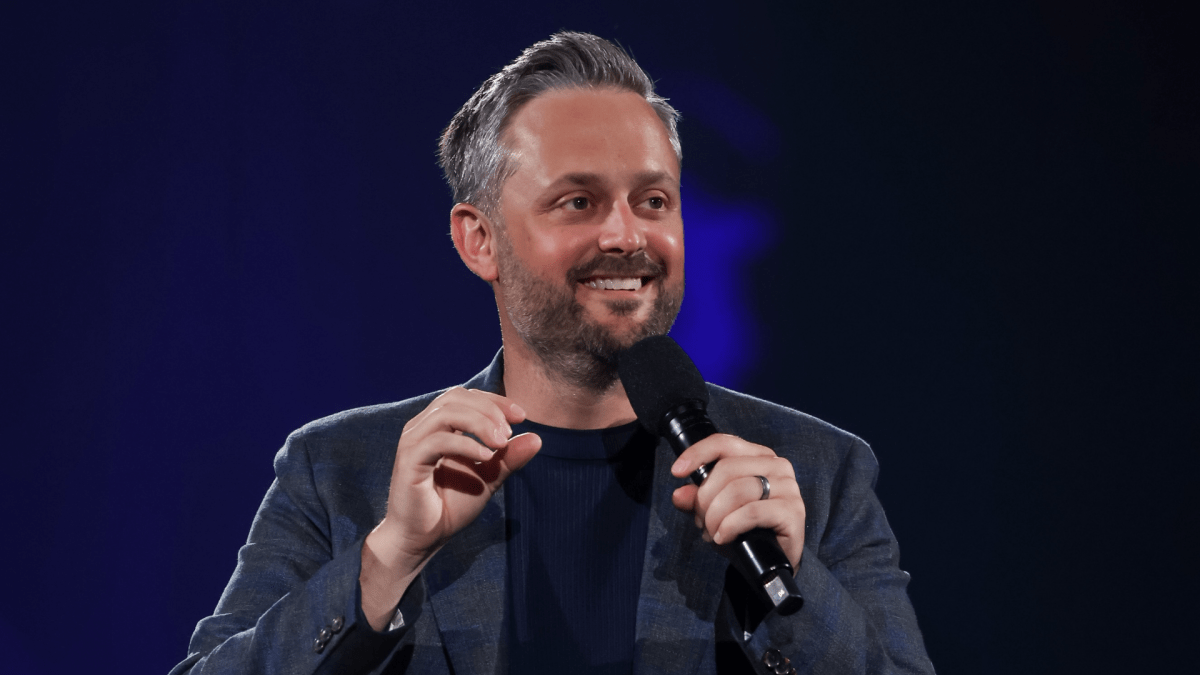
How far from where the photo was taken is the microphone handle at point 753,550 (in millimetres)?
1037

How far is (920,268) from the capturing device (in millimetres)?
2520

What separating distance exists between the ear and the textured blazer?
20 cm

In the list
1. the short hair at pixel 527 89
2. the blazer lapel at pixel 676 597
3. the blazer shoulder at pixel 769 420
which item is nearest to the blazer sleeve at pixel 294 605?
the blazer lapel at pixel 676 597

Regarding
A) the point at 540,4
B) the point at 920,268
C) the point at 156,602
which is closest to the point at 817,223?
the point at 920,268

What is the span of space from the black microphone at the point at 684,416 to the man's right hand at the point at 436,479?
7.3 inches

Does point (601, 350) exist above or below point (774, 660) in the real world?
above

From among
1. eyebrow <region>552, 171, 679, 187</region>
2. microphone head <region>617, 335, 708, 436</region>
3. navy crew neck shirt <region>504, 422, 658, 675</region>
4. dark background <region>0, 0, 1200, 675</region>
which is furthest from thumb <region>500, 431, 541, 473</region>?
dark background <region>0, 0, 1200, 675</region>

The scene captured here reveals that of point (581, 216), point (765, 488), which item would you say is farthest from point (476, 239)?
point (765, 488)

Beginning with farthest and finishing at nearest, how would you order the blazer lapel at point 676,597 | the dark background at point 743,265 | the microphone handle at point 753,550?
the dark background at point 743,265
the blazer lapel at point 676,597
the microphone handle at point 753,550

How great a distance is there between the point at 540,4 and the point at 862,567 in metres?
1.65

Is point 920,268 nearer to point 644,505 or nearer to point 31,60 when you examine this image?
point 644,505

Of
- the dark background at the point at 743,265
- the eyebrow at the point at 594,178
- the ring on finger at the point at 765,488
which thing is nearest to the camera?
the ring on finger at the point at 765,488

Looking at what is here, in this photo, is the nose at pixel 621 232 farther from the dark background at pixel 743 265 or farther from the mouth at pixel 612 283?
the dark background at pixel 743 265

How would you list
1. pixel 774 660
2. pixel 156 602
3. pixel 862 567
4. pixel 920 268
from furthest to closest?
pixel 920 268
pixel 156 602
pixel 862 567
pixel 774 660
